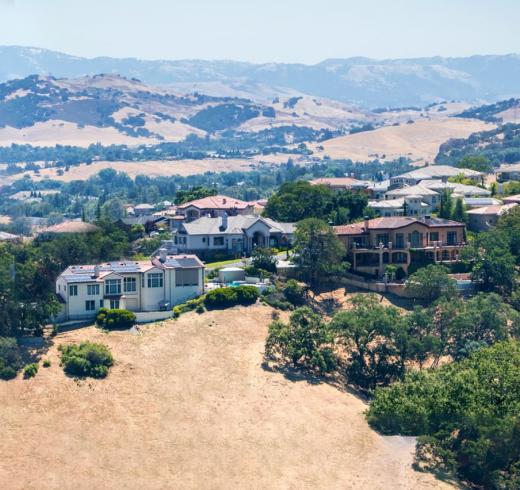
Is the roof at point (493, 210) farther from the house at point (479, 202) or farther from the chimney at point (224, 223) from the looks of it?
the chimney at point (224, 223)

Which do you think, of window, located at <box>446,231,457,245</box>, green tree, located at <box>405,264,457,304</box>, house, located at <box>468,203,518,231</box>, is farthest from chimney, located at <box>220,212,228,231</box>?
house, located at <box>468,203,518,231</box>

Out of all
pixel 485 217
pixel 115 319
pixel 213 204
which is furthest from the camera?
pixel 213 204

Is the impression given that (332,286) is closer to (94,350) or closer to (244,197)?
(94,350)

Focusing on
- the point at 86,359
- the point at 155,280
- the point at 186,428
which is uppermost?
the point at 155,280

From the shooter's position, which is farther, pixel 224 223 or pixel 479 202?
pixel 479 202

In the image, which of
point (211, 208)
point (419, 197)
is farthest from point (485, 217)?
point (211, 208)

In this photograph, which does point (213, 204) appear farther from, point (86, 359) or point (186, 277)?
point (86, 359)
